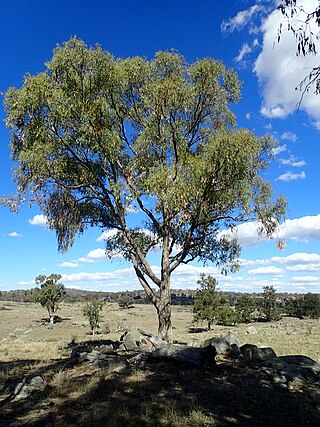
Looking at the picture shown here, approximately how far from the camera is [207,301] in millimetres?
54625

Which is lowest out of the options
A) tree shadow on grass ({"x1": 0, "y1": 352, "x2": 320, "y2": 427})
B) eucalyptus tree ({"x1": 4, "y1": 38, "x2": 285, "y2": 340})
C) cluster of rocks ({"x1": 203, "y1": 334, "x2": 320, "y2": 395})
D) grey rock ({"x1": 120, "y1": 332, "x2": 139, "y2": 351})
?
tree shadow on grass ({"x1": 0, "y1": 352, "x2": 320, "y2": 427})

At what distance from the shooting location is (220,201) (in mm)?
15664

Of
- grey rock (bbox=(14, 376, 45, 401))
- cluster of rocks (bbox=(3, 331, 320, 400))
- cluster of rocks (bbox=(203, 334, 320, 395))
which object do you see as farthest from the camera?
cluster of rocks (bbox=(203, 334, 320, 395))

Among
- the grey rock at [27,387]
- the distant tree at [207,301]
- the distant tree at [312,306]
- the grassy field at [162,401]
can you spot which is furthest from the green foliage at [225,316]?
the grey rock at [27,387]

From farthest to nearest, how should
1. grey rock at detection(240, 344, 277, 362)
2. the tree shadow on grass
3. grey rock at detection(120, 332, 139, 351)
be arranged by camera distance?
grey rock at detection(120, 332, 139, 351) → grey rock at detection(240, 344, 277, 362) → the tree shadow on grass

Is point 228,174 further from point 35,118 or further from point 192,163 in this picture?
point 35,118

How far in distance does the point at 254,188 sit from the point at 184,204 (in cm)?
384

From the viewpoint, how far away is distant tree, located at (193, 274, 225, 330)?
53.6 meters

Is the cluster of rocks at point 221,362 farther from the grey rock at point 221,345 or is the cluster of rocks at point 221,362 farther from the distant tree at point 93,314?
the distant tree at point 93,314

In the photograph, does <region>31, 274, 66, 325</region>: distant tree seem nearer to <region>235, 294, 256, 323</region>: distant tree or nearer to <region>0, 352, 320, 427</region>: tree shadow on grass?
<region>235, 294, 256, 323</region>: distant tree

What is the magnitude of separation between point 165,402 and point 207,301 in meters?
46.7

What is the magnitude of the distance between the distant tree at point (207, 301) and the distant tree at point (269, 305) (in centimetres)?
1549

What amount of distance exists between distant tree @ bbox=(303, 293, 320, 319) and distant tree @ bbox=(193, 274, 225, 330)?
29.1 metres

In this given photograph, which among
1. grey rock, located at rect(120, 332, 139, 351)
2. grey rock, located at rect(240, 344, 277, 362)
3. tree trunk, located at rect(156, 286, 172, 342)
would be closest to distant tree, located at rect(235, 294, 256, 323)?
grey rock, located at rect(120, 332, 139, 351)
